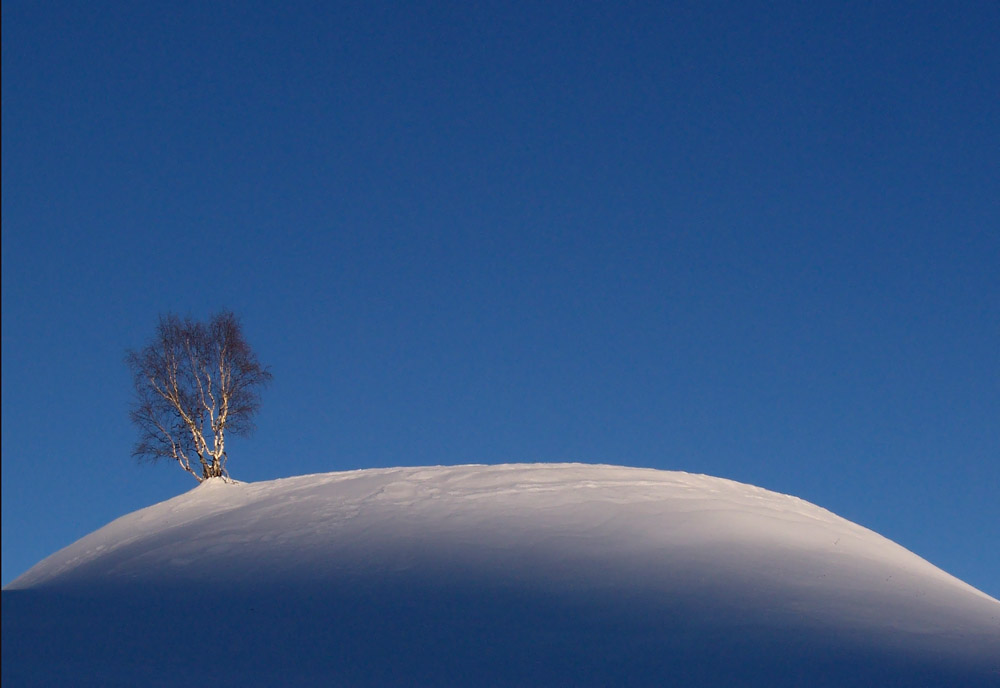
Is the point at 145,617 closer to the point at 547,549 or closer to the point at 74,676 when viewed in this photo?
the point at 74,676

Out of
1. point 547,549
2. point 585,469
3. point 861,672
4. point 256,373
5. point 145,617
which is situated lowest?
point 861,672

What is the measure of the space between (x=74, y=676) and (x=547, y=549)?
24.9 ft

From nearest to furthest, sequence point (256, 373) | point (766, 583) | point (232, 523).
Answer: point (766, 583) < point (232, 523) < point (256, 373)

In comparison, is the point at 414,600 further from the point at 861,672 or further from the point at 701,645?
the point at 861,672

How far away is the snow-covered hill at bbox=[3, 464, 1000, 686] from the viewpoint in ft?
37.8

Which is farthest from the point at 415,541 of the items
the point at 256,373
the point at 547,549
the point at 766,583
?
the point at 256,373

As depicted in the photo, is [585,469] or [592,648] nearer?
[592,648]

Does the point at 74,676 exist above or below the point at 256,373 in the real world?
below

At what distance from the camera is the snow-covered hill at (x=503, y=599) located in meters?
11.5

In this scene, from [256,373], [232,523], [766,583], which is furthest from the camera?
[256,373]

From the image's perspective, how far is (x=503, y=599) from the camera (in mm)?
13797

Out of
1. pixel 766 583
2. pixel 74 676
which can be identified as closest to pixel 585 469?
pixel 766 583

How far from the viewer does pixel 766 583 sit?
1444 cm

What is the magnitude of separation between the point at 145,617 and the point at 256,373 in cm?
1518
